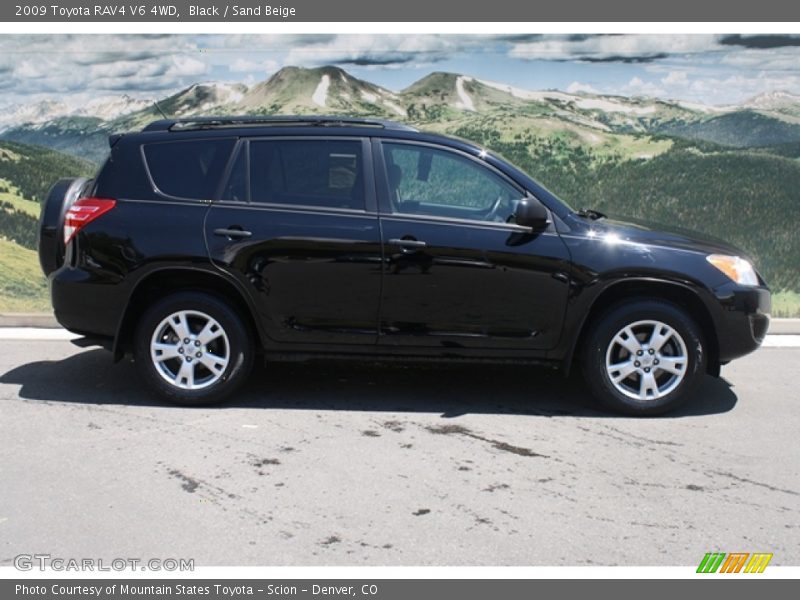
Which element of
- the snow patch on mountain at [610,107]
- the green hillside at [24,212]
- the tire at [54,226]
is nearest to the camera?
the tire at [54,226]

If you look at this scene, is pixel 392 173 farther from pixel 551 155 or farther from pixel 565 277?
pixel 551 155

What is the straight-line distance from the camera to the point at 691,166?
12156 mm

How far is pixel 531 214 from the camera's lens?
19.8 ft

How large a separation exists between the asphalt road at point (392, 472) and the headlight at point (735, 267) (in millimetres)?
891

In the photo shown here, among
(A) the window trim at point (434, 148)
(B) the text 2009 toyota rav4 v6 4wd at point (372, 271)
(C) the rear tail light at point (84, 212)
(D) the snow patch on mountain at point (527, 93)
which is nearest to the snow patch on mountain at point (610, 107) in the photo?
(D) the snow patch on mountain at point (527, 93)

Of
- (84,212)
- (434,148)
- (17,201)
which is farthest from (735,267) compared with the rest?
(17,201)

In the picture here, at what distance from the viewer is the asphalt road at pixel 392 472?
4.39 m

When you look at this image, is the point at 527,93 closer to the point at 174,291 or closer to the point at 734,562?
the point at 174,291

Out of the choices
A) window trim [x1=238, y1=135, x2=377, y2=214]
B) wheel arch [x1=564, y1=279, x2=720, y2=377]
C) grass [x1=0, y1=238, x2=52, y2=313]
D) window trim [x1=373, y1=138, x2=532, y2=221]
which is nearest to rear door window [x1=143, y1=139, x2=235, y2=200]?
window trim [x1=238, y1=135, x2=377, y2=214]

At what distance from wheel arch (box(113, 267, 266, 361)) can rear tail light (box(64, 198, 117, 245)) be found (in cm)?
53

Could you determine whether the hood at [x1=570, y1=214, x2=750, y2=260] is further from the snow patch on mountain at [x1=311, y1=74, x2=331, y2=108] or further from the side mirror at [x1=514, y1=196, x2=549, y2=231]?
the snow patch on mountain at [x1=311, y1=74, x2=331, y2=108]

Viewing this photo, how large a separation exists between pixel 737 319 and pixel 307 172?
289cm

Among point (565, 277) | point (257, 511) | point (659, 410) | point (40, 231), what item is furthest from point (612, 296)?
point (40, 231)

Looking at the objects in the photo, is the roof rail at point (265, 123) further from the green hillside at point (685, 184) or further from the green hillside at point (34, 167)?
the green hillside at point (685, 184)
